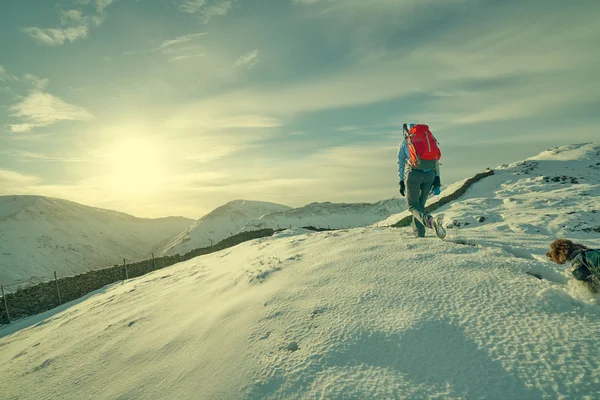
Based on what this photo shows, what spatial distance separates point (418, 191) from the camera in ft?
17.5

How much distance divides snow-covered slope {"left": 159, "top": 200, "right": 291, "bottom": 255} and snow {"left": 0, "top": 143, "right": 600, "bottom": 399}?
235ft

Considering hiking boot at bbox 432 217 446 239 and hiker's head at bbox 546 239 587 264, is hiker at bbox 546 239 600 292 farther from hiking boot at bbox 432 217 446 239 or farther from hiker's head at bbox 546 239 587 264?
hiking boot at bbox 432 217 446 239

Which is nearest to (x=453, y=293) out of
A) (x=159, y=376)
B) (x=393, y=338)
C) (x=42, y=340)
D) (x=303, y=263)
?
(x=393, y=338)

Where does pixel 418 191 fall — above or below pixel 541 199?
above

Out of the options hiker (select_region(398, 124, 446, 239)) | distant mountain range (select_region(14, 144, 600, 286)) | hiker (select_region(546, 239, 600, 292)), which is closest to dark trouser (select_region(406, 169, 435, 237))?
hiker (select_region(398, 124, 446, 239))

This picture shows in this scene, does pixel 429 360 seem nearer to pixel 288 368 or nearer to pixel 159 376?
pixel 288 368

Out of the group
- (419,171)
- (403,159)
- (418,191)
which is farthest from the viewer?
(403,159)

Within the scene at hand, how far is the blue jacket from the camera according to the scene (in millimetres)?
5289

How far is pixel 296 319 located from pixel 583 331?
2.13 m

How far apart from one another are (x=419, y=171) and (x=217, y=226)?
8780cm

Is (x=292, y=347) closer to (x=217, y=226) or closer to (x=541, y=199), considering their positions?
(x=541, y=199)

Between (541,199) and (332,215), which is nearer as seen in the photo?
(541,199)

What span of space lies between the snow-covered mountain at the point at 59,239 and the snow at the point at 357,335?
5811cm

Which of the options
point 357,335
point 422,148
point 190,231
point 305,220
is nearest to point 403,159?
point 422,148
